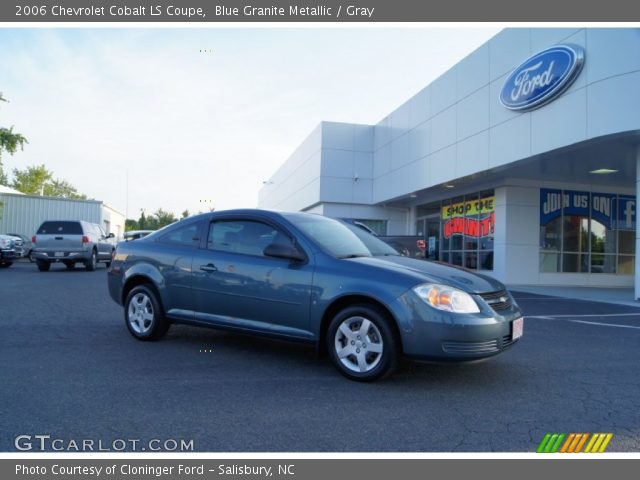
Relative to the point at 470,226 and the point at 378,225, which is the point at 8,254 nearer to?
the point at 378,225

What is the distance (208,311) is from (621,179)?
53.8ft

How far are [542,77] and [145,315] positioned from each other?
11.9 meters

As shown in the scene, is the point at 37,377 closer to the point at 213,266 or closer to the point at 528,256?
the point at 213,266

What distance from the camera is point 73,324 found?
23.0 feet

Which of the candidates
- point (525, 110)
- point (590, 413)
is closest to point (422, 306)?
point (590, 413)

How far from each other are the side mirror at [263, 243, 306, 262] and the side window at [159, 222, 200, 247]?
127cm

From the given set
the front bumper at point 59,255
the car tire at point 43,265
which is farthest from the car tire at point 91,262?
the car tire at point 43,265

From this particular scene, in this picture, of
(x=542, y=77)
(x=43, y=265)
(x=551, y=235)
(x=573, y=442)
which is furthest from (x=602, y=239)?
(x=43, y=265)

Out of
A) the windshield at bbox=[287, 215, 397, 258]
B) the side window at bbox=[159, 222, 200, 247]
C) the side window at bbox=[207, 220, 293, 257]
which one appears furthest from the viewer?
the side window at bbox=[159, 222, 200, 247]

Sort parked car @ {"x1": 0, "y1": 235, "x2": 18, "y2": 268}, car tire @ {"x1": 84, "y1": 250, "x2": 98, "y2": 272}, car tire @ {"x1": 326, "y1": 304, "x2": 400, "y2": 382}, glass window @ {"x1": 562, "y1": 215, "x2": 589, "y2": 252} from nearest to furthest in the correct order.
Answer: car tire @ {"x1": 326, "y1": 304, "x2": 400, "y2": 382}, glass window @ {"x1": 562, "y1": 215, "x2": 589, "y2": 252}, car tire @ {"x1": 84, "y1": 250, "x2": 98, "y2": 272}, parked car @ {"x1": 0, "y1": 235, "x2": 18, "y2": 268}

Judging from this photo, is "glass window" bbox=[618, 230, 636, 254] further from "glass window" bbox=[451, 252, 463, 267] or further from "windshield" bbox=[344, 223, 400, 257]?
"windshield" bbox=[344, 223, 400, 257]

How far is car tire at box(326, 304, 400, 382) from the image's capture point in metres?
4.18

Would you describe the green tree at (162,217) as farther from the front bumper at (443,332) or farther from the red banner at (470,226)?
the front bumper at (443,332)

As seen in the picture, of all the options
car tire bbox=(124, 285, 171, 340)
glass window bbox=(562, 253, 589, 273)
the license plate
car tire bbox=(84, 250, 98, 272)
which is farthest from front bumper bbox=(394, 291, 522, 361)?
car tire bbox=(84, 250, 98, 272)
